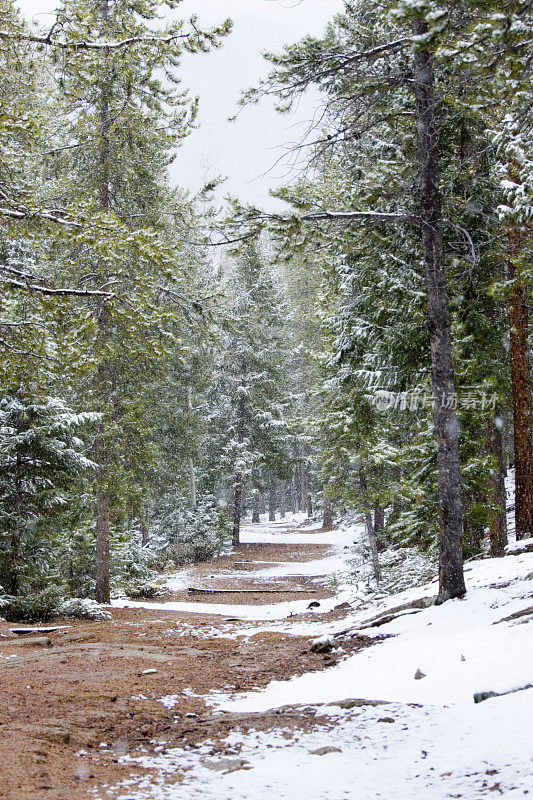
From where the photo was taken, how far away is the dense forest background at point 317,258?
25.5ft

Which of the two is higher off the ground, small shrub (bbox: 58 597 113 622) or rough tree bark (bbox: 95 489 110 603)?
rough tree bark (bbox: 95 489 110 603)

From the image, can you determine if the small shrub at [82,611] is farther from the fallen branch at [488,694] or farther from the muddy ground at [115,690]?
the fallen branch at [488,694]

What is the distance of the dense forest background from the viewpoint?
7.78 meters

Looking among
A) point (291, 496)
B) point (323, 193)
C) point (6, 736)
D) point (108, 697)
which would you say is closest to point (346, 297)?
point (323, 193)

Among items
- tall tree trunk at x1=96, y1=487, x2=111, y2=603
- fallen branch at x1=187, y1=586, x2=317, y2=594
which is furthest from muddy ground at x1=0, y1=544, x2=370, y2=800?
fallen branch at x1=187, y1=586, x2=317, y2=594

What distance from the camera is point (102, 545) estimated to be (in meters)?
14.1

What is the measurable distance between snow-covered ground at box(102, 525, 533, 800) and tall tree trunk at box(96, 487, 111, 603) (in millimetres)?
8115

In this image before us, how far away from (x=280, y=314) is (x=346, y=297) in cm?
1781

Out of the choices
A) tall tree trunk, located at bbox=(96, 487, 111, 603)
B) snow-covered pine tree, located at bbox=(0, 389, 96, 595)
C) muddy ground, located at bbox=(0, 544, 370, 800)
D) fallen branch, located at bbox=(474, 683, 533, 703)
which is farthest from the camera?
tall tree trunk, located at bbox=(96, 487, 111, 603)

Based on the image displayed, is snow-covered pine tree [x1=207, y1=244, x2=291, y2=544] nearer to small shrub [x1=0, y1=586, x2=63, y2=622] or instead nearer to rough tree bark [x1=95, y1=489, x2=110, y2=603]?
rough tree bark [x1=95, y1=489, x2=110, y2=603]

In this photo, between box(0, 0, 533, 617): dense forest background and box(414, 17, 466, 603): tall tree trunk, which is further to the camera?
box(414, 17, 466, 603): tall tree trunk

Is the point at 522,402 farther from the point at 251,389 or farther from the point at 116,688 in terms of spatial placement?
the point at 251,389

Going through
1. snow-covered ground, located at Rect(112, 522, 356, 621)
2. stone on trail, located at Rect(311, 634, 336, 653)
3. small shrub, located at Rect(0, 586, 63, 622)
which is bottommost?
snow-covered ground, located at Rect(112, 522, 356, 621)

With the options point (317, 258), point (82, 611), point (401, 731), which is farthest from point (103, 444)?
point (401, 731)
